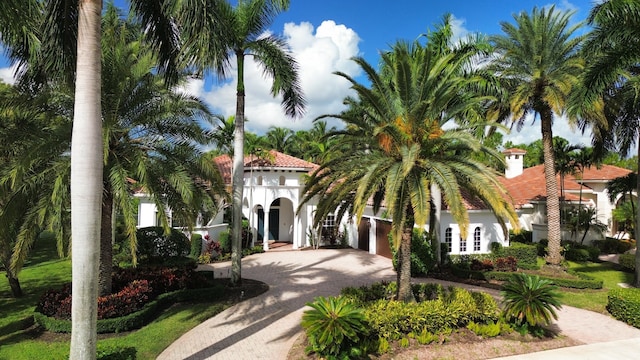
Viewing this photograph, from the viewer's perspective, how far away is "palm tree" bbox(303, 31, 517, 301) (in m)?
9.20

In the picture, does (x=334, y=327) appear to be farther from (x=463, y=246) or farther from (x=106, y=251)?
(x=463, y=246)

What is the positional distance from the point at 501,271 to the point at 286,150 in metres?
34.9

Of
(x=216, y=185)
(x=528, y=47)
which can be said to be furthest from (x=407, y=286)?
(x=528, y=47)

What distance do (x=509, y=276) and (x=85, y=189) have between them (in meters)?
16.0

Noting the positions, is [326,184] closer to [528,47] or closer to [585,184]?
[528,47]

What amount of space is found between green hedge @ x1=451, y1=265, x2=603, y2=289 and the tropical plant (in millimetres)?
5743

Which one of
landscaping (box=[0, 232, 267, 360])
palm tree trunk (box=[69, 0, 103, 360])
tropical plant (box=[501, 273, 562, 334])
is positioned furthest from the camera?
tropical plant (box=[501, 273, 562, 334])

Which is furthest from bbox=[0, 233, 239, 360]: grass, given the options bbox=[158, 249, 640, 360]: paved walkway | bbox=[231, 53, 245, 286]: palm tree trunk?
bbox=[231, 53, 245, 286]: palm tree trunk

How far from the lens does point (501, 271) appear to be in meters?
18.2

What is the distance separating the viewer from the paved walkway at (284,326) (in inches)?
360

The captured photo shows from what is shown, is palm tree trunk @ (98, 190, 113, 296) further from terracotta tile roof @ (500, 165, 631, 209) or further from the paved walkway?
terracotta tile roof @ (500, 165, 631, 209)

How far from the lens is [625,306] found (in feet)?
38.9

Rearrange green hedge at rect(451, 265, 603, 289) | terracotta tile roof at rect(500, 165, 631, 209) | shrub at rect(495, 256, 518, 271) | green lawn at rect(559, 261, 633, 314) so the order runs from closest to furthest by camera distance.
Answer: green lawn at rect(559, 261, 633, 314), green hedge at rect(451, 265, 603, 289), shrub at rect(495, 256, 518, 271), terracotta tile roof at rect(500, 165, 631, 209)

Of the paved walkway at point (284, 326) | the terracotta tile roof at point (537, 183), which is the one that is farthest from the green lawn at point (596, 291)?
the terracotta tile roof at point (537, 183)
